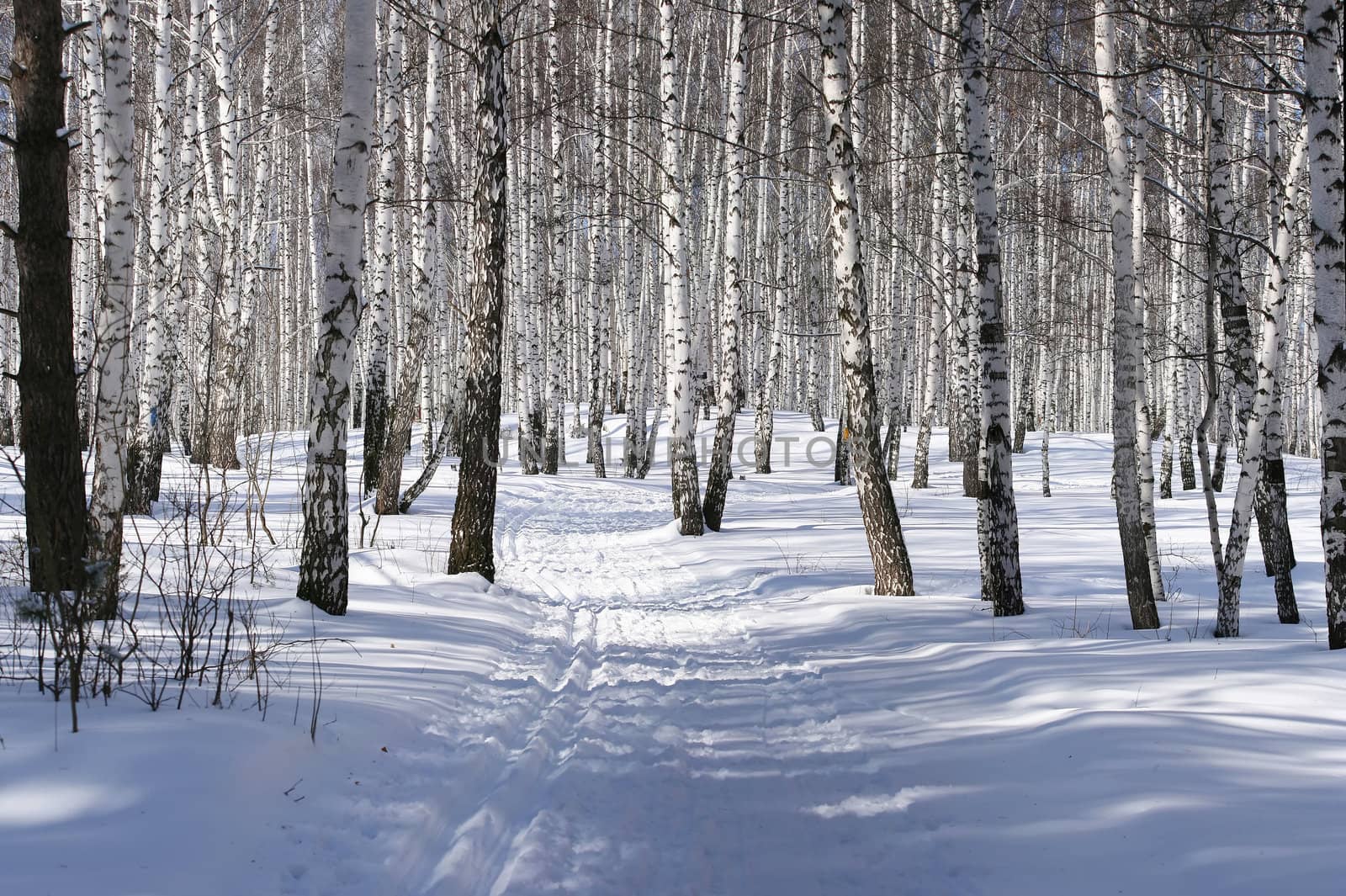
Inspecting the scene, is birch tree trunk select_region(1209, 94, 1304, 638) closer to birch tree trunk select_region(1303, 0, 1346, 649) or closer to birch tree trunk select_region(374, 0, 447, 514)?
birch tree trunk select_region(1303, 0, 1346, 649)

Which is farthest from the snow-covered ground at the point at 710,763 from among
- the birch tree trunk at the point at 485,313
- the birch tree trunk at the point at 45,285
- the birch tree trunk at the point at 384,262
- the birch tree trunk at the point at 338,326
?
the birch tree trunk at the point at 384,262

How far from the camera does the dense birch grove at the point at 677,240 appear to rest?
16.8 ft

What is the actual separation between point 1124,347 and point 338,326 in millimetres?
6312

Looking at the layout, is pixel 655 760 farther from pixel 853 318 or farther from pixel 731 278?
pixel 731 278

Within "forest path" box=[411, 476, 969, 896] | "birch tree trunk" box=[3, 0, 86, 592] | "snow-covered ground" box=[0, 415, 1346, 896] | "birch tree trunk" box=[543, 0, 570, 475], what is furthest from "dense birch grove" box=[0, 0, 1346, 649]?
"forest path" box=[411, 476, 969, 896]

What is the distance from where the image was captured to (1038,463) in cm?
2425

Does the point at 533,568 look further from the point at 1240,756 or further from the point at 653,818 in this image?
the point at 1240,756

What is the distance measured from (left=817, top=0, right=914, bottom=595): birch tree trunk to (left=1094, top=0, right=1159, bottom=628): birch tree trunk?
184cm

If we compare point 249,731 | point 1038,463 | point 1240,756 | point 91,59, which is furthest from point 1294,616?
point 1038,463

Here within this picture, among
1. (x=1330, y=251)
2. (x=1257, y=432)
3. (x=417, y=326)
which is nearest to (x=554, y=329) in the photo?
(x=417, y=326)

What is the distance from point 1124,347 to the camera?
698 cm

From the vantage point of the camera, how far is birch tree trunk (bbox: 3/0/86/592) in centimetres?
480

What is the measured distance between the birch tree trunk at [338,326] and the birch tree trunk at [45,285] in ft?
4.87

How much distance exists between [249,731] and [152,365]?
1100 cm
